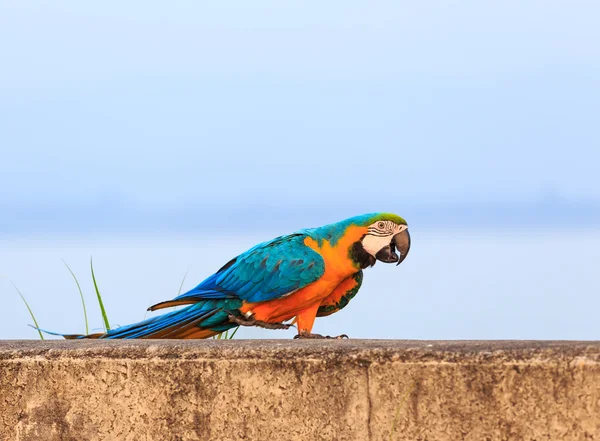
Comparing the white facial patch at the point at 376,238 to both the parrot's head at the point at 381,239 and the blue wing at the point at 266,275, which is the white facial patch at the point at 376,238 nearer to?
the parrot's head at the point at 381,239

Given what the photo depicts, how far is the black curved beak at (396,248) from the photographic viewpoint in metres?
3.44

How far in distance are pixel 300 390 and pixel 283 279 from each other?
93cm

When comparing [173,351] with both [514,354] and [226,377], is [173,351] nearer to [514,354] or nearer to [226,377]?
[226,377]

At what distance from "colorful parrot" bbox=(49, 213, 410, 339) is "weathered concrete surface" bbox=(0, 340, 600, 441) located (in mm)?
710

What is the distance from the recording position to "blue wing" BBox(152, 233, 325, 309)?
335 centimetres

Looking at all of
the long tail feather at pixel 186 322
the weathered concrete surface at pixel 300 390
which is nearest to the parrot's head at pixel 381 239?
the long tail feather at pixel 186 322

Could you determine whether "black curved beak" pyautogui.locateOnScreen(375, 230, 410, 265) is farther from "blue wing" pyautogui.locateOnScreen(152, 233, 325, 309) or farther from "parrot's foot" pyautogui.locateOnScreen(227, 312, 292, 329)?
"parrot's foot" pyautogui.locateOnScreen(227, 312, 292, 329)

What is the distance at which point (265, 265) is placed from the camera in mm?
3416

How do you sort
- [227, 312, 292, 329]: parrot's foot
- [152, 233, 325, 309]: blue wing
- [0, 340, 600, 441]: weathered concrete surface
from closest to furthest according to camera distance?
[0, 340, 600, 441]: weathered concrete surface → [152, 233, 325, 309]: blue wing → [227, 312, 292, 329]: parrot's foot

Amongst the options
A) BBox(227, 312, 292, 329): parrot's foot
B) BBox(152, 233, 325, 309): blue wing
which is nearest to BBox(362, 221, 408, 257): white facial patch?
BBox(152, 233, 325, 309): blue wing

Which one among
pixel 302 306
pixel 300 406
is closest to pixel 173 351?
pixel 300 406

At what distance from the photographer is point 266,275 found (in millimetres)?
3389

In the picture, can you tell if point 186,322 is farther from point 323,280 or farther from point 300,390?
point 300,390

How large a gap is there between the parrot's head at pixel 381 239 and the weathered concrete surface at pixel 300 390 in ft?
2.70
